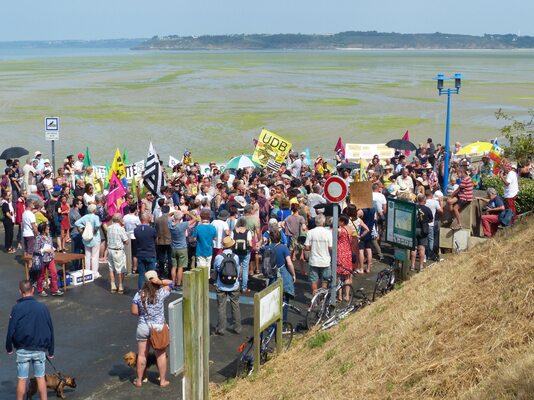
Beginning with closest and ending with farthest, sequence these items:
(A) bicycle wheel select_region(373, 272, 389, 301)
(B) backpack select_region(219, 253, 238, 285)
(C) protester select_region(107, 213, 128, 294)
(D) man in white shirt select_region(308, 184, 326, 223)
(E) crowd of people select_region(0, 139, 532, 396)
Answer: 1. (B) backpack select_region(219, 253, 238, 285)
2. (E) crowd of people select_region(0, 139, 532, 396)
3. (A) bicycle wheel select_region(373, 272, 389, 301)
4. (C) protester select_region(107, 213, 128, 294)
5. (D) man in white shirt select_region(308, 184, 326, 223)

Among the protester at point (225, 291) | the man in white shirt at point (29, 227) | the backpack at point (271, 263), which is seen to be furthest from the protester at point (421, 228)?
the man in white shirt at point (29, 227)

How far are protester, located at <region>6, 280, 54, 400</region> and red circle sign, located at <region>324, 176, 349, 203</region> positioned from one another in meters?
4.90

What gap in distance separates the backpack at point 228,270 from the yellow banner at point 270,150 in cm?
1161

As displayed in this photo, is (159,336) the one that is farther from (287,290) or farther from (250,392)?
(287,290)

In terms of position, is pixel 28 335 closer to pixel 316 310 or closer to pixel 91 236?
pixel 316 310

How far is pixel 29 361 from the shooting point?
8.62 metres

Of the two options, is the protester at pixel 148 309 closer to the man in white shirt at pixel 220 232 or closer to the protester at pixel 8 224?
the man in white shirt at pixel 220 232

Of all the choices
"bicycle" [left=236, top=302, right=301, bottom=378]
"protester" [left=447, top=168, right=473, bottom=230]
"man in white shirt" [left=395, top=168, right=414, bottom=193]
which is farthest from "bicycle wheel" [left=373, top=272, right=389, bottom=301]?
"man in white shirt" [left=395, top=168, right=414, bottom=193]

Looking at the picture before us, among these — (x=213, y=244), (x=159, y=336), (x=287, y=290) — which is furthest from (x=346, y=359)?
(x=213, y=244)

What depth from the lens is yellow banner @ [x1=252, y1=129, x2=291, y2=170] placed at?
2259 cm

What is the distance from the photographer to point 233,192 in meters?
16.8

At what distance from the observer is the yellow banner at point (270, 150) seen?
22.6 m

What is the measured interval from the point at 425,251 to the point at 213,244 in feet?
13.0

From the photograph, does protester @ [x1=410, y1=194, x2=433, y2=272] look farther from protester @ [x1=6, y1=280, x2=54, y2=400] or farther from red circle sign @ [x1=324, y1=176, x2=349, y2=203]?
protester @ [x1=6, y1=280, x2=54, y2=400]
